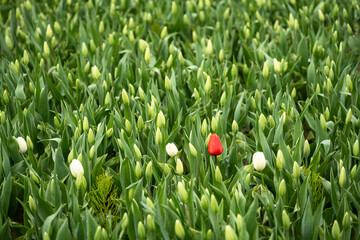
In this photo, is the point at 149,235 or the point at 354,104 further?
the point at 354,104

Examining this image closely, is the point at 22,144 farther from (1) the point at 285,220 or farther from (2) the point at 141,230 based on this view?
(1) the point at 285,220

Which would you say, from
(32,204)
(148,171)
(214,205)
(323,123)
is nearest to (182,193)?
(214,205)

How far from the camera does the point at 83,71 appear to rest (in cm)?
330

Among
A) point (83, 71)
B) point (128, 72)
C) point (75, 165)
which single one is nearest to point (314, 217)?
point (75, 165)

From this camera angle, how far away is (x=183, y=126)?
282 cm

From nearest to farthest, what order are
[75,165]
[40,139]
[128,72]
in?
[75,165], [40,139], [128,72]

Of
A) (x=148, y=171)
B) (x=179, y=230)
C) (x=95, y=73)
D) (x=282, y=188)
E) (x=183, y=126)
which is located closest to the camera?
(x=179, y=230)

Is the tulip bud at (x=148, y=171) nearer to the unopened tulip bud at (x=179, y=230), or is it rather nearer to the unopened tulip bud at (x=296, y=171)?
the unopened tulip bud at (x=179, y=230)

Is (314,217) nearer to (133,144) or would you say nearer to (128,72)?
(133,144)

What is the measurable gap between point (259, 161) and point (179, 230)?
1.70 ft

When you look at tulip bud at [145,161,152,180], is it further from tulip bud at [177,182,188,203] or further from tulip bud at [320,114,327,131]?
tulip bud at [320,114,327,131]

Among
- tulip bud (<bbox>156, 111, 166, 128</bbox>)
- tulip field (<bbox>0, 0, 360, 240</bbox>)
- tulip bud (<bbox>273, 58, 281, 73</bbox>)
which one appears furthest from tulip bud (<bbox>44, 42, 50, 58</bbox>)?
tulip bud (<bbox>273, 58, 281, 73</bbox>)

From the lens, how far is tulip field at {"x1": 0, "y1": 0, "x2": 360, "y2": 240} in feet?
6.72

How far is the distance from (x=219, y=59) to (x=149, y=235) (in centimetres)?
176
